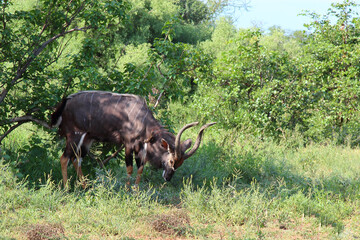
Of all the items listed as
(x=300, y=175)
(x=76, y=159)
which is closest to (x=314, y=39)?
(x=300, y=175)

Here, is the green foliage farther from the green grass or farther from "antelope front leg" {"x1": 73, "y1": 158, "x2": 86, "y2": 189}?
"antelope front leg" {"x1": 73, "y1": 158, "x2": 86, "y2": 189}

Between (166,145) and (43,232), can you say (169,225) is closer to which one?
(43,232)

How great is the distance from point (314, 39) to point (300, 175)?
5.79 meters

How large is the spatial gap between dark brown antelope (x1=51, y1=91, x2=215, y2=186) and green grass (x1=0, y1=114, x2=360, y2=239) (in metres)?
0.51

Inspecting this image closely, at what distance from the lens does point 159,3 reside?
17.3 m

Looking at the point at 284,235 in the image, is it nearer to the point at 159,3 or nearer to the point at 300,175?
the point at 300,175

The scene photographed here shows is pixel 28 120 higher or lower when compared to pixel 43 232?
higher

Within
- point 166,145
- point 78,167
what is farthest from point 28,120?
point 166,145

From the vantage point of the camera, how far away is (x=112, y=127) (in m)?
7.14

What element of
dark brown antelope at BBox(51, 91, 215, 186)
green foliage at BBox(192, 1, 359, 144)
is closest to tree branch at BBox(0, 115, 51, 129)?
dark brown antelope at BBox(51, 91, 215, 186)

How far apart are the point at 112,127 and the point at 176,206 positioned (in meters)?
1.69

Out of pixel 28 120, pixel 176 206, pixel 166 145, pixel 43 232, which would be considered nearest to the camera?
pixel 43 232

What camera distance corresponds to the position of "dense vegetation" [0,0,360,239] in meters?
5.72

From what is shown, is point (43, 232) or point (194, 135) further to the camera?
point (194, 135)
